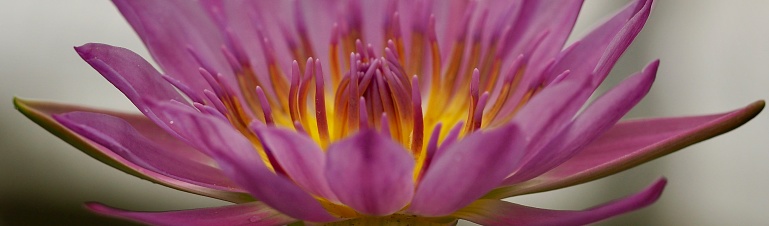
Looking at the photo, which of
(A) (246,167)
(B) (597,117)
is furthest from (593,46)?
(A) (246,167)

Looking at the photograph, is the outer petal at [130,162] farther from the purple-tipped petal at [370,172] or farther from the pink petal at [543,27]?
the pink petal at [543,27]

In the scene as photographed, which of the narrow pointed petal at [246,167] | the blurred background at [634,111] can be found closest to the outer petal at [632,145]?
the narrow pointed petal at [246,167]

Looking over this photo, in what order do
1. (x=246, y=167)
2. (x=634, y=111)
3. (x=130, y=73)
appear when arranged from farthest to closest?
(x=634, y=111), (x=130, y=73), (x=246, y=167)

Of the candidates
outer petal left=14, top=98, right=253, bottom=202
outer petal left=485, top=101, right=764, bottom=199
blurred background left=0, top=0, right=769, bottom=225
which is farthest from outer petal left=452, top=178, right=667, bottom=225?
blurred background left=0, top=0, right=769, bottom=225

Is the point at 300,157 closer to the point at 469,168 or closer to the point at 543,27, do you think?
the point at 469,168

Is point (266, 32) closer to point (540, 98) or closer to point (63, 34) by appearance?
point (540, 98)

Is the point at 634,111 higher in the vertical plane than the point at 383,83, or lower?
higher
